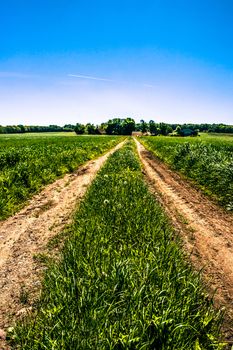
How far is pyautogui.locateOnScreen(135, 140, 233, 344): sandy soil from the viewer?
4650 millimetres

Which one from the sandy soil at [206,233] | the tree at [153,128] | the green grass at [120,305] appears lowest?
the tree at [153,128]

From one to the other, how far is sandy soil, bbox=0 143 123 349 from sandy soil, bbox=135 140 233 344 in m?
2.76

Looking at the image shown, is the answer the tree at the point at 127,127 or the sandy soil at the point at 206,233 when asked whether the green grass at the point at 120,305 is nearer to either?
the sandy soil at the point at 206,233

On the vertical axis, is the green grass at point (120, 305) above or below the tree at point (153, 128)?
above

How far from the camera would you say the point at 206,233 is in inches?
289

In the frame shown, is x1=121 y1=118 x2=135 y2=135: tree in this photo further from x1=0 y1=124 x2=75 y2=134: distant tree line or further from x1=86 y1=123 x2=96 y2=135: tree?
x1=0 y1=124 x2=75 y2=134: distant tree line

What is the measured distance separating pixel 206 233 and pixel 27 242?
4.65 meters

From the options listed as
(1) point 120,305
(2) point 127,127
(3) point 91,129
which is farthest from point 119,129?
(1) point 120,305

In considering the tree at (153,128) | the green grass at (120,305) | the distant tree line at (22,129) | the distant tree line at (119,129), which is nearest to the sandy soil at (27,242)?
the green grass at (120,305)

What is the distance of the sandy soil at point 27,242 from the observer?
165 inches

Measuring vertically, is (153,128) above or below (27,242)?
below

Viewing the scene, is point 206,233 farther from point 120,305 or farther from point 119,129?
point 119,129

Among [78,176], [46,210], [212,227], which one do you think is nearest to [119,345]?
[212,227]

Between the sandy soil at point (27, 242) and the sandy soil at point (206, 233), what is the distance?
276cm
